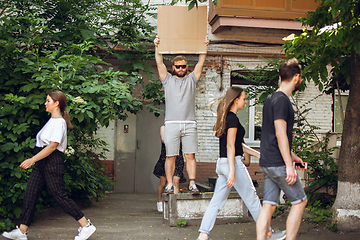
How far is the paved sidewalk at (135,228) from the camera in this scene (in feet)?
15.1

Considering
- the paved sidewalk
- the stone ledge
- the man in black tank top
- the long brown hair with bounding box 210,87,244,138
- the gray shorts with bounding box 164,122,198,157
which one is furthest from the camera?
the stone ledge

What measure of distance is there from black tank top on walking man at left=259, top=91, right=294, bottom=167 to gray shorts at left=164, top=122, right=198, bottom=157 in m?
1.67

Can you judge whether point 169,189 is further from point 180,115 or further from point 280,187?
point 280,187

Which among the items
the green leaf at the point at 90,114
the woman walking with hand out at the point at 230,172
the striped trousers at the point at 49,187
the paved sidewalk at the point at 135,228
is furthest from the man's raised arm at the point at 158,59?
the paved sidewalk at the point at 135,228

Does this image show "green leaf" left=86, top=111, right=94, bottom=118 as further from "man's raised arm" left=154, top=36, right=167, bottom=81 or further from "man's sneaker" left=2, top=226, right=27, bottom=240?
"man's sneaker" left=2, top=226, right=27, bottom=240

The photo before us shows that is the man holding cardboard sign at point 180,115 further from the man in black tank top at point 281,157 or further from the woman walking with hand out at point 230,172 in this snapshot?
the man in black tank top at point 281,157

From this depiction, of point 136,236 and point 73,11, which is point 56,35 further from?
point 136,236

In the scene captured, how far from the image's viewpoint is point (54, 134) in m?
4.21

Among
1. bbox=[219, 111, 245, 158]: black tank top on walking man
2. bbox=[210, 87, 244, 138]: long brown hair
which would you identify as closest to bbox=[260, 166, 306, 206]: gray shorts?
bbox=[219, 111, 245, 158]: black tank top on walking man

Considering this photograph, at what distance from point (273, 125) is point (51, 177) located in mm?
2719

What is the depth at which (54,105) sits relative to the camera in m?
4.39

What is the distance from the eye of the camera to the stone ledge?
5160 mm

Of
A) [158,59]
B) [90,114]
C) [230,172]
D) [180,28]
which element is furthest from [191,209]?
[180,28]

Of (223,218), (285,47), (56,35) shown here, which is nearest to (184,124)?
(223,218)
